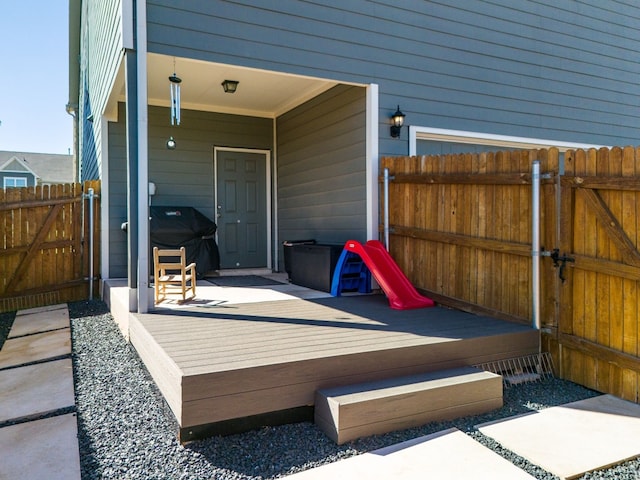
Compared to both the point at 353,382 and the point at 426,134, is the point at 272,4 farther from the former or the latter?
the point at 353,382

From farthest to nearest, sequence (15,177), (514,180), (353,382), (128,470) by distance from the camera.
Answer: (15,177) → (514,180) → (353,382) → (128,470)

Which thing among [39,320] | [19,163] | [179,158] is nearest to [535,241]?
[179,158]

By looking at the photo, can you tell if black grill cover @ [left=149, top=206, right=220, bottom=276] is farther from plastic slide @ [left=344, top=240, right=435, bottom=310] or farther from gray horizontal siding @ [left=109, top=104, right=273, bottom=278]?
plastic slide @ [left=344, top=240, right=435, bottom=310]

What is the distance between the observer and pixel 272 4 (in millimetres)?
4434

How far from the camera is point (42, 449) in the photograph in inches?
88.0

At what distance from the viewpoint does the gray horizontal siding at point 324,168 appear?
512 centimetres

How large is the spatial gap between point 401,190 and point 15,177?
85.2 ft

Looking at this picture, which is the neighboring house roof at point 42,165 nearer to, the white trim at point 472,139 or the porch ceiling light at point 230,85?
the porch ceiling light at point 230,85

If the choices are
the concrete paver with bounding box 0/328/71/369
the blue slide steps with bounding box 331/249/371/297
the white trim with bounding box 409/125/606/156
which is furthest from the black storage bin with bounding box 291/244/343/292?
the concrete paver with bounding box 0/328/71/369

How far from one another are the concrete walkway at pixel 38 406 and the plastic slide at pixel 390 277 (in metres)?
2.61

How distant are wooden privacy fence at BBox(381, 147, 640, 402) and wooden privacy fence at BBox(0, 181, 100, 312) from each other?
4.36 meters

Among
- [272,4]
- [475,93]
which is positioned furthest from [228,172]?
[475,93]

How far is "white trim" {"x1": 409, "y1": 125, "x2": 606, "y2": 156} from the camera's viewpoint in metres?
5.22

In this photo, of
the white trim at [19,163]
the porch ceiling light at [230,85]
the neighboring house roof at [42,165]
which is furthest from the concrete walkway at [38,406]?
the neighboring house roof at [42,165]
